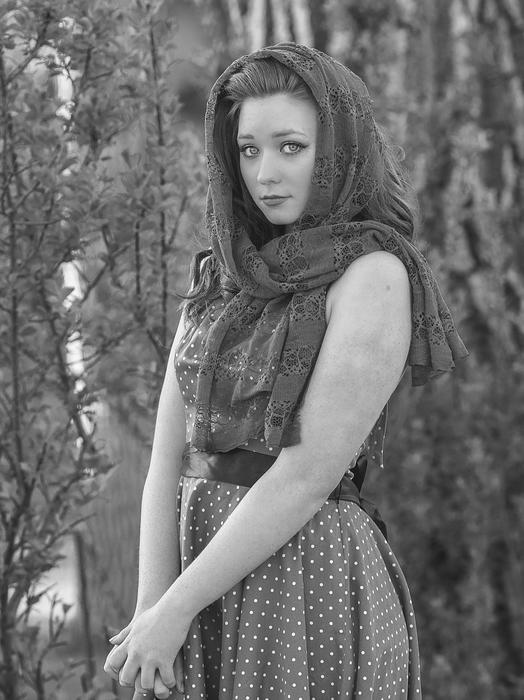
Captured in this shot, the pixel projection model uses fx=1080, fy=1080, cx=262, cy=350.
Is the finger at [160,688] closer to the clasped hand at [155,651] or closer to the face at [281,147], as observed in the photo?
the clasped hand at [155,651]

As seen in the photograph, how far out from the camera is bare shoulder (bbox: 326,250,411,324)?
5.82 ft

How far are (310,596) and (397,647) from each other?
206 mm

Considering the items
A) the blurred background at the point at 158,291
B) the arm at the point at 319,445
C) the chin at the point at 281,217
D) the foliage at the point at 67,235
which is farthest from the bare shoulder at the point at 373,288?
the foliage at the point at 67,235

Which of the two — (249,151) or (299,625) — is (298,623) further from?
(249,151)

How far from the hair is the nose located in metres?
0.11

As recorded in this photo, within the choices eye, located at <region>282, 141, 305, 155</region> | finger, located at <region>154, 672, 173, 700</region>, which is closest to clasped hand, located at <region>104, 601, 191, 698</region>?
finger, located at <region>154, 672, 173, 700</region>

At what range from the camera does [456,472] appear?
14.0ft

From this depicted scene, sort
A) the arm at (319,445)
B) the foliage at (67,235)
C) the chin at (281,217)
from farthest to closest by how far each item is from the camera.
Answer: the foliage at (67,235), the chin at (281,217), the arm at (319,445)

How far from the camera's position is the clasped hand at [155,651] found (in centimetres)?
177

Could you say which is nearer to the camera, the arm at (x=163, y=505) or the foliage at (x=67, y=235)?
the arm at (x=163, y=505)

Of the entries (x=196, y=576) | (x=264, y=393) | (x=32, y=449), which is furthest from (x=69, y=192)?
(x=196, y=576)

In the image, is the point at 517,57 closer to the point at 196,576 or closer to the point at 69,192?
the point at 69,192

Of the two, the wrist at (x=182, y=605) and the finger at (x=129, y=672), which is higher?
the wrist at (x=182, y=605)

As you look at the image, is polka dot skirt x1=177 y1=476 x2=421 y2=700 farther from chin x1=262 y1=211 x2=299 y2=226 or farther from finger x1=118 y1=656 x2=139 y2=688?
chin x1=262 y1=211 x2=299 y2=226
